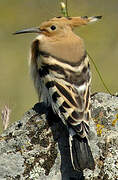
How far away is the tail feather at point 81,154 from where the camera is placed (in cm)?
423

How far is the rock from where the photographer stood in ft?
14.2

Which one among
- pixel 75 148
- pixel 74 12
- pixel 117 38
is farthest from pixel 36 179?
pixel 74 12

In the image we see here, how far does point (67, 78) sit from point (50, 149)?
768mm

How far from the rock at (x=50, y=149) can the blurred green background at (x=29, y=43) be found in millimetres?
4058

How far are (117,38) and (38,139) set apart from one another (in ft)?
29.2

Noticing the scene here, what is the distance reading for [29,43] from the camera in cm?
1402

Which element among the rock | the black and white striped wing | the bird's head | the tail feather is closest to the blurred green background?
the bird's head

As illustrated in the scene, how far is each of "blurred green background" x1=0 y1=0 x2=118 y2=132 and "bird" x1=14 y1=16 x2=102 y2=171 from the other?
3.28 metres

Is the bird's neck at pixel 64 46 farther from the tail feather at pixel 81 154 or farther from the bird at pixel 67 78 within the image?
the tail feather at pixel 81 154

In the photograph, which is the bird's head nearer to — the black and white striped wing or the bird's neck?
the bird's neck

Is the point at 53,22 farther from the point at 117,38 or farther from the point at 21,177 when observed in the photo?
the point at 117,38

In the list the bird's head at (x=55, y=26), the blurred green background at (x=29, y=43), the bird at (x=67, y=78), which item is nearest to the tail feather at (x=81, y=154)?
the bird at (x=67, y=78)

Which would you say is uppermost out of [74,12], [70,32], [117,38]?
[74,12]

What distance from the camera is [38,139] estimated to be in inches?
178
